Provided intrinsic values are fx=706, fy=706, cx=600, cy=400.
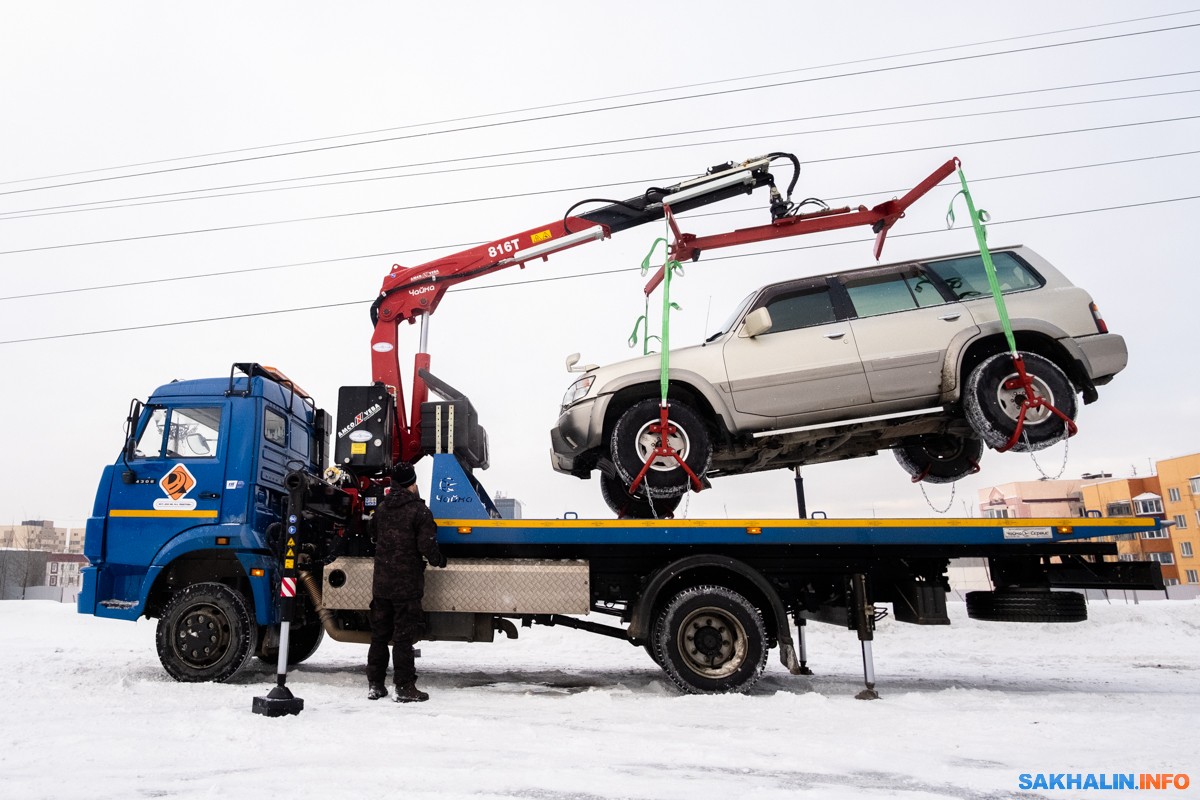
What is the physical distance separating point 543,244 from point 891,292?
3296 millimetres

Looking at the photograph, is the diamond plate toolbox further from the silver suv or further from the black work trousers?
the silver suv

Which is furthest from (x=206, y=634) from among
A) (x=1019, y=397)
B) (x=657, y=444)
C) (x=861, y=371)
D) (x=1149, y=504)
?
(x=1149, y=504)

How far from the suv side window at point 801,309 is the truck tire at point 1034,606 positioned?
254 cm

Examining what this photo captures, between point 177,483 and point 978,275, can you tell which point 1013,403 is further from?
point 177,483

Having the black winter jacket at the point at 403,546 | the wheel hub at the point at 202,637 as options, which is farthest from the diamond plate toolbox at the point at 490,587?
the wheel hub at the point at 202,637

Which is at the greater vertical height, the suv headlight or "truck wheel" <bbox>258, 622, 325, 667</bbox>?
the suv headlight

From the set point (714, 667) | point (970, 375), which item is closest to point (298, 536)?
point (714, 667)

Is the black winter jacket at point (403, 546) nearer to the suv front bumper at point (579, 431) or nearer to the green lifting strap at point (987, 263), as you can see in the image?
the suv front bumper at point (579, 431)

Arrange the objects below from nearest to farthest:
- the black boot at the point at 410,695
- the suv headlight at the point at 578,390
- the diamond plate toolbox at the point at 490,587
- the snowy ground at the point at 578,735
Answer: the snowy ground at the point at 578,735 < the black boot at the point at 410,695 < the diamond plate toolbox at the point at 490,587 < the suv headlight at the point at 578,390

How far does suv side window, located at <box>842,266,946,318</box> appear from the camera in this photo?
229 inches

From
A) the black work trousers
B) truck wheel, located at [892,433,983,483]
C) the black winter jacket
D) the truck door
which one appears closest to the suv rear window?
truck wheel, located at [892,433,983,483]

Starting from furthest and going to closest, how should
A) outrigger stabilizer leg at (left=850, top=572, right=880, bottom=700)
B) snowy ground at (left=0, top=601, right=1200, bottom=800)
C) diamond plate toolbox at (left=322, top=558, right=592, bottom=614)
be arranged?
1. diamond plate toolbox at (left=322, top=558, right=592, bottom=614)
2. outrigger stabilizer leg at (left=850, top=572, right=880, bottom=700)
3. snowy ground at (left=0, top=601, right=1200, bottom=800)

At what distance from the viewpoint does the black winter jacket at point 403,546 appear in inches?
209

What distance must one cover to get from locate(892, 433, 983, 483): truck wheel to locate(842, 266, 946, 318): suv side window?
1404 millimetres
